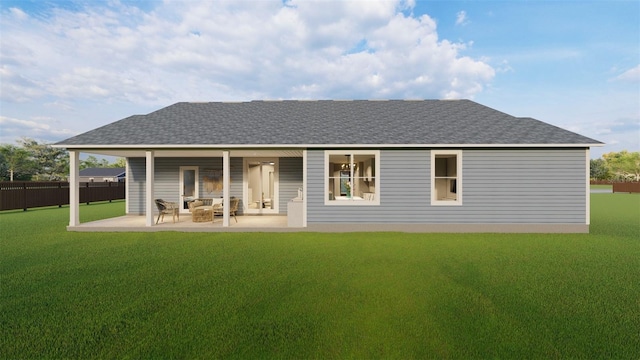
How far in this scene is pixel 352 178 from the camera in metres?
9.95

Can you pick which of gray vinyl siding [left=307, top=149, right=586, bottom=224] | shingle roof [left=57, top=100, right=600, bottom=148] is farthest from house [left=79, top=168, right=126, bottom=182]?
gray vinyl siding [left=307, top=149, right=586, bottom=224]

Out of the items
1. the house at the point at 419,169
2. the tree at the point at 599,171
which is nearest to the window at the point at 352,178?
the house at the point at 419,169

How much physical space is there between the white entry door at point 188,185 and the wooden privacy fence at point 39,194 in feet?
29.5

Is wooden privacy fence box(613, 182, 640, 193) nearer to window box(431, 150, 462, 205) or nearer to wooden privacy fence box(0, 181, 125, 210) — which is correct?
window box(431, 150, 462, 205)

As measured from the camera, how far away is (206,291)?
4730 millimetres

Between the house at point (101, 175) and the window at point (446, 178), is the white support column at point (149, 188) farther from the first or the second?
the house at point (101, 175)

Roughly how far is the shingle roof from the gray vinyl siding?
1.76 feet

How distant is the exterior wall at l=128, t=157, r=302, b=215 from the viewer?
13594mm

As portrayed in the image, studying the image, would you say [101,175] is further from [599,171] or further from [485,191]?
[599,171]

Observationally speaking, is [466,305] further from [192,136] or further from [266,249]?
[192,136]

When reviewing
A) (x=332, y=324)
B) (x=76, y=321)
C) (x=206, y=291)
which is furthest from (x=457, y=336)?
(x=76, y=321)

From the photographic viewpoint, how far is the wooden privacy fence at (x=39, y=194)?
49.3 feet

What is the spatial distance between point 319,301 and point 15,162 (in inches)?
2958

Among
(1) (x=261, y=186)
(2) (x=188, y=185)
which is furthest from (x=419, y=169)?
(2) (x=188, y=185)
